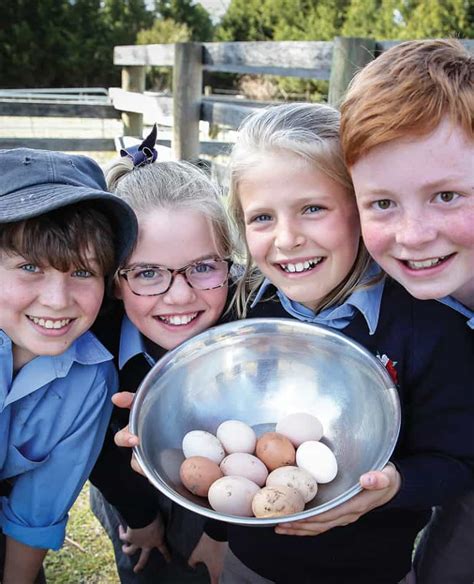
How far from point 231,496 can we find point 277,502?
0.33 feet

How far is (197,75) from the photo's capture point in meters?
4.39

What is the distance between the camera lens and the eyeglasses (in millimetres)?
1373

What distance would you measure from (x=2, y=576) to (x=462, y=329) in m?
1.27

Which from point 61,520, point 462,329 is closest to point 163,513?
point 61,520

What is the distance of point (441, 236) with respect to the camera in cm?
105

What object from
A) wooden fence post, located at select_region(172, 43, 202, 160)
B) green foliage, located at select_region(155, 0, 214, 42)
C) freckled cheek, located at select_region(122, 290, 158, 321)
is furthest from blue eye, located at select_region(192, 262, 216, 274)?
green foliage, located at select_region(155, 0, 214, 42)

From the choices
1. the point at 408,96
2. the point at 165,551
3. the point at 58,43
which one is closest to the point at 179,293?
the point at 408,96

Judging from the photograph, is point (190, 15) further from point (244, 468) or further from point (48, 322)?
point (244, 468)

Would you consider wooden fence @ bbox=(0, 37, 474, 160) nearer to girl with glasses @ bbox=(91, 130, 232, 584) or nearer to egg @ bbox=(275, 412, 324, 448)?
girl with glasses @ bbox=(91, 130, 232, 584)

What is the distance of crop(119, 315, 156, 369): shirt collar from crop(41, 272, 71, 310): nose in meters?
0.20

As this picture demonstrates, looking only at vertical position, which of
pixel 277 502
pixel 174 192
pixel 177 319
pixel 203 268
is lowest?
pixel 277 502

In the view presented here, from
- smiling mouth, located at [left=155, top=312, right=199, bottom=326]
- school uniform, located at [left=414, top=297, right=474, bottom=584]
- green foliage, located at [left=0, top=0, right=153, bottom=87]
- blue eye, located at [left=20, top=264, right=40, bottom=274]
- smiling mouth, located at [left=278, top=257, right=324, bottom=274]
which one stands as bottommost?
green foliage, located at [left=0, top=0, right=153, bottom=87]

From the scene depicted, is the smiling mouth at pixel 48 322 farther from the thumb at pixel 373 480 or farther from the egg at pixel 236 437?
the thumb at pixel 373 480

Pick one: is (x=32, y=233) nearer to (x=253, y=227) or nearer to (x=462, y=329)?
(x=253, y=227)
